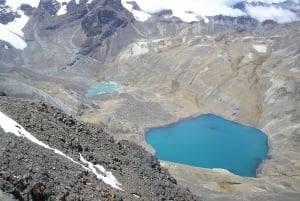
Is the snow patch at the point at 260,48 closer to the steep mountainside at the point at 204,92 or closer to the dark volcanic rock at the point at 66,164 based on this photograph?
the steep mountainside at the point at 204,92

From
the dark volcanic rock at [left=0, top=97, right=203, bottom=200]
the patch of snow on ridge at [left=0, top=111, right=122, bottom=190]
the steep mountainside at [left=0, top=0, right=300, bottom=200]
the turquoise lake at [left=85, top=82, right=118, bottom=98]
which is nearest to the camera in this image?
the dark volcanic rock at [left=0, top=97, right=203, bottom=200]

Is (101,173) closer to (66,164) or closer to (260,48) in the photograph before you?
(66,164)

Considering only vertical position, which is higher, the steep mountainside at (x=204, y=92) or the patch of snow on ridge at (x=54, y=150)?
the patch of snow on ridge at (x=54, y=150)

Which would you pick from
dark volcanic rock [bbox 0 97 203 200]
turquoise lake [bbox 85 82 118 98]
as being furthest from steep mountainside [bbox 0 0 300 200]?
dark volcanic rock [bbox 0 97 203 200]

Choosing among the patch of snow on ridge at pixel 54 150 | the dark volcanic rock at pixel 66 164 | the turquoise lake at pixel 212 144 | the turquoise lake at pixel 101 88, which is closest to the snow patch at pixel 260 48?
the turquoise lake at pixel 212 144

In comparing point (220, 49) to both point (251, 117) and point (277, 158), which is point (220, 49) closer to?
point (251, 117)

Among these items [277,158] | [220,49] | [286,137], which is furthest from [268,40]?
[277,158]

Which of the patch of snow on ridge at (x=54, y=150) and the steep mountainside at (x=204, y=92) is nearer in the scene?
the patch of snow on ridge at (x=54, y=150)

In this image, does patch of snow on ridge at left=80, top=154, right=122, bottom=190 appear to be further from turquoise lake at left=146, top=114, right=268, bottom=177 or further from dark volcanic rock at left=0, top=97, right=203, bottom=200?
turquoise lake at left=146, top=114, right=268, bottom=177

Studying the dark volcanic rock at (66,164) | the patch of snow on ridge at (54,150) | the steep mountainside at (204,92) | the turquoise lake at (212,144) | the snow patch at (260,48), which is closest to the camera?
the dark volcanic rock at (66,164)
